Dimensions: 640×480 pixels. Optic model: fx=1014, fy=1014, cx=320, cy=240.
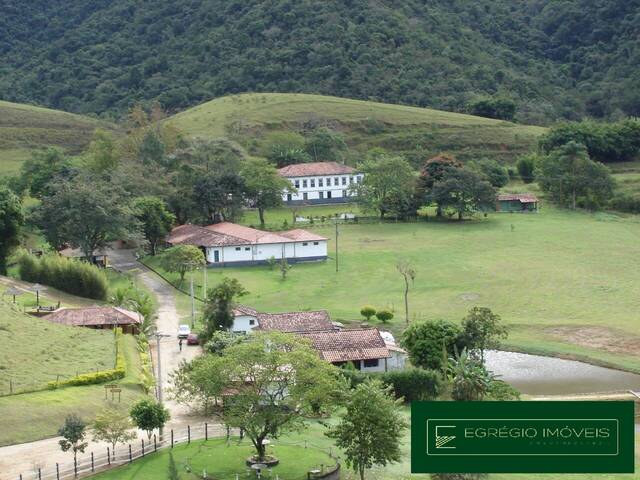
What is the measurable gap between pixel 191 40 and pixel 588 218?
9755 cm

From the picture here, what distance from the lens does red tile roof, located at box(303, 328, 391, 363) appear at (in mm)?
46094

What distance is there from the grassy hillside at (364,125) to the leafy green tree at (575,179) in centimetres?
2332

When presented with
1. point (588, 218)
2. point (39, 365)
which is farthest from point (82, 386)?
point (588, 218)

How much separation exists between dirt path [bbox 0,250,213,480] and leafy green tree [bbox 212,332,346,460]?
4.81 meters

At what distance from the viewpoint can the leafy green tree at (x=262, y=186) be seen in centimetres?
8669

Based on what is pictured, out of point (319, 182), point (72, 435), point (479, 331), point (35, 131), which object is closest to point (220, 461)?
point (72, 435)

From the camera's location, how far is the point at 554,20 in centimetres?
18788

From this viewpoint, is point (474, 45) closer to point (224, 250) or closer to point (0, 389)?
point (224, 250)

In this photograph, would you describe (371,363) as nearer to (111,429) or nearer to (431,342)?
(431,342)

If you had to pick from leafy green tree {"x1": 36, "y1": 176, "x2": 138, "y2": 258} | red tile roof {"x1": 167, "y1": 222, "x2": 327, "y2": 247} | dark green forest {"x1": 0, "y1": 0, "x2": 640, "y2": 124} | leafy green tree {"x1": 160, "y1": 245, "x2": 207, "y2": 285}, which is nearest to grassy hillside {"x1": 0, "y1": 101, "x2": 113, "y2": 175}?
dark green forest {"x1": 0, "y1": 0, "x2": 640, "y2": 124}

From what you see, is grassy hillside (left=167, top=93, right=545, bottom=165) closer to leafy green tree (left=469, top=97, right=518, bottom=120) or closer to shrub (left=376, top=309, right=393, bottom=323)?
leafy green tree (left=469, top=97, right=518, bottom=120)

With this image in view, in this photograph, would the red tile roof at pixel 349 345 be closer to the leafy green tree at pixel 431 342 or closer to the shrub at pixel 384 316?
the leafy green tree at pixel 431 342

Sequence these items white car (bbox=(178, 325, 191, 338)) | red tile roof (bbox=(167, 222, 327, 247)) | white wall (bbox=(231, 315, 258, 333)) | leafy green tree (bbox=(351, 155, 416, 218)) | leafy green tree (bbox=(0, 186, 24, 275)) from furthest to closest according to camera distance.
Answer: leafy green tree (bbox=(351, 155, 416, 218)), red tile roof (bbox=(167, 222, 327, 247)), leafy green tree (bbox=(0, 186, 24, 275)), white car (bbox=(178, 325, 191, 338)), white wall (bbox=(231, 315, 258, 333))

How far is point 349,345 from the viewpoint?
46969mm
